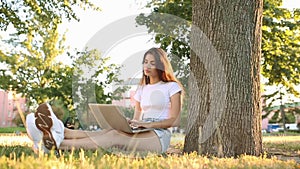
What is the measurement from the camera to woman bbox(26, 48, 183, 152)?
363cm

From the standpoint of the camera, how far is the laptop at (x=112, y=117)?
12.8 feet

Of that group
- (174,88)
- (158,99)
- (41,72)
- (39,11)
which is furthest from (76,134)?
(41,72)

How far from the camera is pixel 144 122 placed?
4457 millimetres

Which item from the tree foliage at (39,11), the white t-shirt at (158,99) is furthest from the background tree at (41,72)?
the white t-shirt at (158,99)

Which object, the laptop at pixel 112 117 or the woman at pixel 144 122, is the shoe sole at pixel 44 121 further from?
the laptop at pixel 112 117

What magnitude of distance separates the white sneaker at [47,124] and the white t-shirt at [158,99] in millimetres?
1293

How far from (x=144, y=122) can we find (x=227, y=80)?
992mm

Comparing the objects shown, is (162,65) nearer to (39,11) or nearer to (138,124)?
(138,124)

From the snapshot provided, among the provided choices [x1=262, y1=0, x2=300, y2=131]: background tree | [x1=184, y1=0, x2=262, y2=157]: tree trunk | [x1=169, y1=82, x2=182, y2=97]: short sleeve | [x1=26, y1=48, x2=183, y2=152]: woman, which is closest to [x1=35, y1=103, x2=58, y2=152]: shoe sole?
[x1=26, y1=48, x2=183, y2=152]: woman

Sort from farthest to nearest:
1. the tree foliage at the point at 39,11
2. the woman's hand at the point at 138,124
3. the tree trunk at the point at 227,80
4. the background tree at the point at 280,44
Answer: the background tree at the point at 280,44 → the tree foliage at the point at 39,11 → the tree trunk at the point at 227,80 → the woman's hand at the point at 138,124

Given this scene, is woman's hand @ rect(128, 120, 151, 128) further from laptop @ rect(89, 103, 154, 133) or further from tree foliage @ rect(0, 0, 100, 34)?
tree foliage @ rect(0, 0, 100, 34)

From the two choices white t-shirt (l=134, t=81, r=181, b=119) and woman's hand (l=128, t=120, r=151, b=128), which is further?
white t-shirt (l=134, t=81, r=181, b=119)

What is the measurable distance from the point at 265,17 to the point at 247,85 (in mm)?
10987

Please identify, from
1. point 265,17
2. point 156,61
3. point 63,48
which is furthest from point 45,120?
point 63,48
